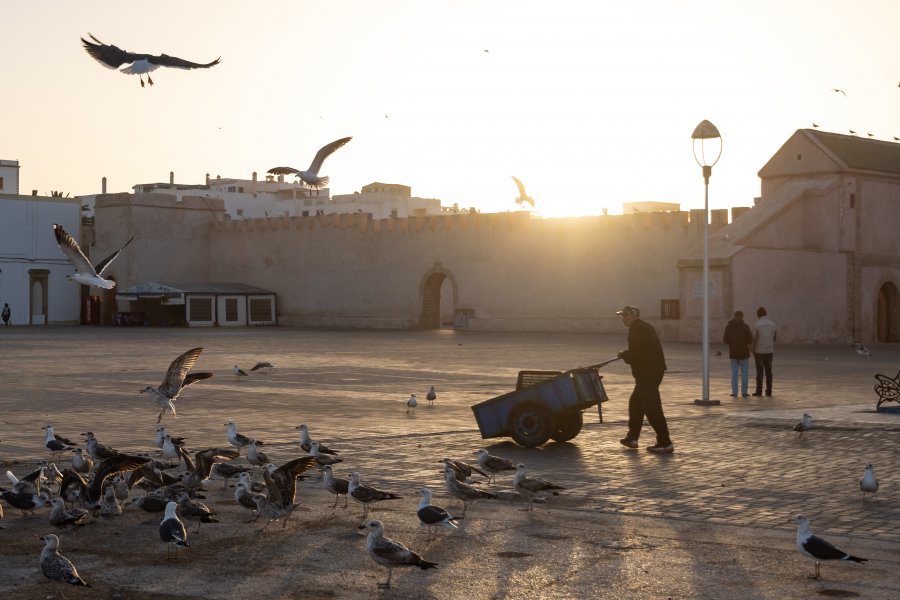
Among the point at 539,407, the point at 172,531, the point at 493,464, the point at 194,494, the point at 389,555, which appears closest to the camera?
the point at 389,555

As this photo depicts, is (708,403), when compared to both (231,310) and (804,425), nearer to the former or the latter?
(804,425)

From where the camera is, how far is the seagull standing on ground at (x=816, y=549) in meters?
7.28

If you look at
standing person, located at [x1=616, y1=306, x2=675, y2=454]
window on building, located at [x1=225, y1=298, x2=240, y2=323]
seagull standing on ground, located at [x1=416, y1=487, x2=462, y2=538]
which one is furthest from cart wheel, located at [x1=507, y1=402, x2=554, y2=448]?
window on building, located at [x1=225, y1=298, x2=240, y2=323]

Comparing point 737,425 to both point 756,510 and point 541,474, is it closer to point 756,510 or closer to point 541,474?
point 541,474

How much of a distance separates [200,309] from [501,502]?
56872 mm

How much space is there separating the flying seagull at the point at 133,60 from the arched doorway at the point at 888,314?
3692cm

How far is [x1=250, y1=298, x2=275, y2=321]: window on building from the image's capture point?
67.8m

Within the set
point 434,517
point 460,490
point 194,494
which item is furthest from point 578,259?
point 434,517

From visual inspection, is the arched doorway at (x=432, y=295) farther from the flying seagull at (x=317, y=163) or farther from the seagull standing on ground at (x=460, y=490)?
the seagull standing on ground at (x=460, y=490)

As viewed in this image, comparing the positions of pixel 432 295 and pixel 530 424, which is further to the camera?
pixel 432 295

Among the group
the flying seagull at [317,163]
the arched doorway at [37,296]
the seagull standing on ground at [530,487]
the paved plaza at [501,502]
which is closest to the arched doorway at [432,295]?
the arched doorway at [37,296]

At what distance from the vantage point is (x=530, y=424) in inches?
553

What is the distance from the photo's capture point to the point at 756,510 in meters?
9.79

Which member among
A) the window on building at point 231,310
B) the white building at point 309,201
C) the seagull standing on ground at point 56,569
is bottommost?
the seagull standing on ground at point 56,569
